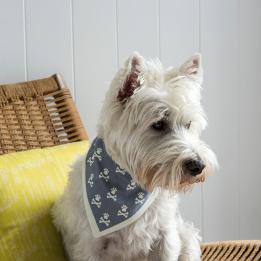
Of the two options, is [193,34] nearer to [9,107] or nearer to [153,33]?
[153,33]

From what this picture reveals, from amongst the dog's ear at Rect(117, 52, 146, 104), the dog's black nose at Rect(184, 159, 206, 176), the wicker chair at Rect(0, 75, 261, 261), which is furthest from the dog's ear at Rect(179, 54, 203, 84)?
the wicker chair at Rect(0, 75, 261, 261)

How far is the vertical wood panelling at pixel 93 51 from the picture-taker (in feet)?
5.56

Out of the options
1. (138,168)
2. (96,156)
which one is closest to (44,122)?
(96,156)

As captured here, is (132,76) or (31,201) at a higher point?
(132,76)

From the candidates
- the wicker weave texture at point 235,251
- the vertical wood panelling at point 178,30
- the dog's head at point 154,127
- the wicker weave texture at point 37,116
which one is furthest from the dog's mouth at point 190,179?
the vertical wood panelling at point 178,30

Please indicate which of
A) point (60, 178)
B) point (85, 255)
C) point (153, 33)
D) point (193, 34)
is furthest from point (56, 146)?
point (193, 34)

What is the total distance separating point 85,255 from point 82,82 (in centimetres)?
66

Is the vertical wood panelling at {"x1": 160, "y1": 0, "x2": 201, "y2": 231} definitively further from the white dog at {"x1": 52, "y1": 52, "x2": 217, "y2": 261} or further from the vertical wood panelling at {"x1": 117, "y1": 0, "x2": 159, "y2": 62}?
the white dog at {"x1": 52, "y1": 52, "x2": 217, "y2": 261}

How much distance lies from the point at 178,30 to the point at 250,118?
44 centimetres

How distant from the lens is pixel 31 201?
53.1 inches

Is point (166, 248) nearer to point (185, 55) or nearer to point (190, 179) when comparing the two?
point (190, 179)

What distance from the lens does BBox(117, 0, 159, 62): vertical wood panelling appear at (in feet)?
5.74

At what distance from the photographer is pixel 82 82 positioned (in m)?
1.73

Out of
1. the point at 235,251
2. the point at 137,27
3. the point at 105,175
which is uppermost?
the point at 137,27
